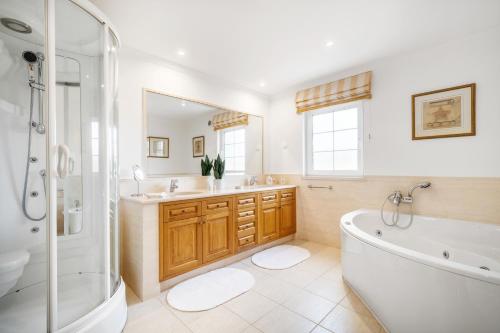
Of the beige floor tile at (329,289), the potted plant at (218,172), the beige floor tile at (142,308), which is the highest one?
the potted plant at (218,172)

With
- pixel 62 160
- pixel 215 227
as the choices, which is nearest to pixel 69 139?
pixel 62 160

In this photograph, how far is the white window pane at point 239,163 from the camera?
134 inches

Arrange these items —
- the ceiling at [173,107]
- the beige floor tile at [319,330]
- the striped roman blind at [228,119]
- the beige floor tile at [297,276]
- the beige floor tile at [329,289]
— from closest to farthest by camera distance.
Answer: the beige floor tile at [319,330] → the beige floor tile at [329,289] → the beige floor tile at [297,276] → the ceiling at [173,107] → the striped roman blind at [228,119]

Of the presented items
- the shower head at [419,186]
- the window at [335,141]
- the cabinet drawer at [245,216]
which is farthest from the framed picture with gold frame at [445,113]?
the cabinet drawer at [245,216]

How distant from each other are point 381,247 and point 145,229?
180 centimetres

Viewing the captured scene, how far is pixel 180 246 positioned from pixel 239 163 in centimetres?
163

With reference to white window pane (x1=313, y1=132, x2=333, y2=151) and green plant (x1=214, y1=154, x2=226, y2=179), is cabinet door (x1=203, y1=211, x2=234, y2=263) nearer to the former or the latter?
green plant (x1=214, y1=154, x2=226, y2=179)

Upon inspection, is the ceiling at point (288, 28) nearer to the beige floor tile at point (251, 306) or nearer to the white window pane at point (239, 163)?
the white window pane at point (239, 163)

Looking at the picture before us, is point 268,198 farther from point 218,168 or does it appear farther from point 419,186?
point 419,186

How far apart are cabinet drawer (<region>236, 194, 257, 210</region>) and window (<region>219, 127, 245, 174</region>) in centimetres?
72

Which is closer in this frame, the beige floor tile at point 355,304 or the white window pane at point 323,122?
the beige floor tile at point 355,304

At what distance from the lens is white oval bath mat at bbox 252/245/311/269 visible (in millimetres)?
2529

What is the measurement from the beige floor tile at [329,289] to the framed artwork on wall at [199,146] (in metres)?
1.94

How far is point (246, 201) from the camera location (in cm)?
271
